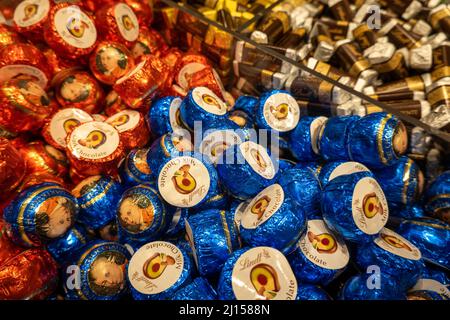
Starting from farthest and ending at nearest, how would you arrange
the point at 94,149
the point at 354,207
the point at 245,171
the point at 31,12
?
the point at 31,12 < the point at 94,149 < the point at 245,171 < the point at 354,207

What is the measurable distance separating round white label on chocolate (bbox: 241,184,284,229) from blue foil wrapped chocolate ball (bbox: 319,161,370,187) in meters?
0.28

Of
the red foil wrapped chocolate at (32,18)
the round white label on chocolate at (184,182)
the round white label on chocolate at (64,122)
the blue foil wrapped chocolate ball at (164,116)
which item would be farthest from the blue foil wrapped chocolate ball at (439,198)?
the red foil wrapped chocolate at (32,18)

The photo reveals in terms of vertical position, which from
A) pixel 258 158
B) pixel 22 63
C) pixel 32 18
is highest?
pixel 32 18

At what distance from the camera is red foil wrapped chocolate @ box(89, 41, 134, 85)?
85.9 inches

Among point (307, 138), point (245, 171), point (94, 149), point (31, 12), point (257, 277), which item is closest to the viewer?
point (257, 277)

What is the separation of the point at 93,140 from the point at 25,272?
69cm

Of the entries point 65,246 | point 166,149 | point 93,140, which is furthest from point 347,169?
point 65,246

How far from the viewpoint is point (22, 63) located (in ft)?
6.91

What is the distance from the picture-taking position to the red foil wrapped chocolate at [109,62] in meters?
2.18

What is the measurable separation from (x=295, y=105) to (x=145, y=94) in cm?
86

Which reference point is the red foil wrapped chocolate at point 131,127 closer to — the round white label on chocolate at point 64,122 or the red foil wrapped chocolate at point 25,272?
the round white label on chocolate at point 64,122

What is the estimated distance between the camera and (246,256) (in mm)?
1420

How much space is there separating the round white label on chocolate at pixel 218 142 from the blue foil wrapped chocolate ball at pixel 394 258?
76 cm

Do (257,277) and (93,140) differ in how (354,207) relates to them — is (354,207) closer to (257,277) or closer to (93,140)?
(257,277)
